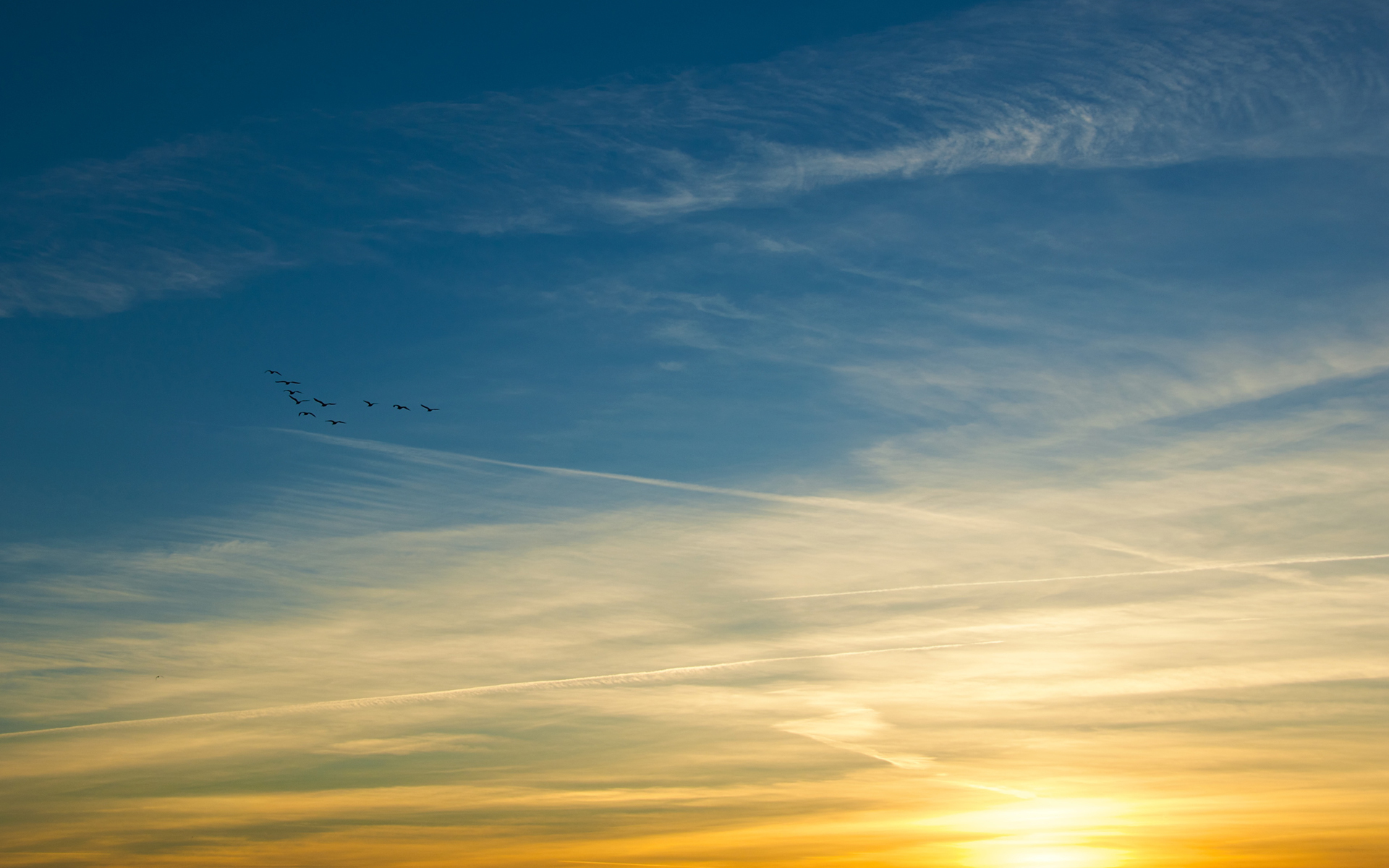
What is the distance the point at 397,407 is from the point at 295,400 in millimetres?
17682

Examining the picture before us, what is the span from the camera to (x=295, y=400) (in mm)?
143875

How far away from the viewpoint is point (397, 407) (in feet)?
476
